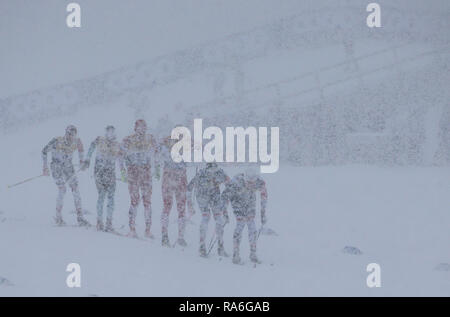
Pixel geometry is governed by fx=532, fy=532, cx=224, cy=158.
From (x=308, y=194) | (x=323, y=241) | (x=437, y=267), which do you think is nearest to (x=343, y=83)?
(x=308, y=194)

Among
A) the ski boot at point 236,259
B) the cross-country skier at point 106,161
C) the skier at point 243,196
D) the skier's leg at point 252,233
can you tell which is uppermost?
the cross-country skier at point 106,161

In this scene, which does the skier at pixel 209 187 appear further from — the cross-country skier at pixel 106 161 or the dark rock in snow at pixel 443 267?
the dark rock in snow at pixel 443 267

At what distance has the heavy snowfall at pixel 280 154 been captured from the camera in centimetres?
652

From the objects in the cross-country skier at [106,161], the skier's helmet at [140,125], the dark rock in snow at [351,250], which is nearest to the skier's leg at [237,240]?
the skier's helmet at [140,125]

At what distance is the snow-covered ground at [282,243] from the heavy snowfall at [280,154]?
0.04 m

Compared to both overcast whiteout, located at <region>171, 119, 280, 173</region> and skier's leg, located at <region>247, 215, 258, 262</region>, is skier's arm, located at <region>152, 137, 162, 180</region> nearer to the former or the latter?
skier's leg, located at <region>247, 215, 258, 262</region>

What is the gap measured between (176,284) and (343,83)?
42.8 ft

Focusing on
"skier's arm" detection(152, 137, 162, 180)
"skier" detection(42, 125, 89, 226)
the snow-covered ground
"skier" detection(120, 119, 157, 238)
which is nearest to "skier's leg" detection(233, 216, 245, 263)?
the snow-covered ground

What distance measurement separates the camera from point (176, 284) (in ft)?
19.1

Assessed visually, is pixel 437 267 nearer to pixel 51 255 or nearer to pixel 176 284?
pixel 176 284

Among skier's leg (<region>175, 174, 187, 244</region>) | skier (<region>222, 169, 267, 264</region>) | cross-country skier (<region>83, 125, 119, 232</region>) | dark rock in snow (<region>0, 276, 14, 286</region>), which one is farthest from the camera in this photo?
skier's leg (<region>175, 174, 187, 244</region>)

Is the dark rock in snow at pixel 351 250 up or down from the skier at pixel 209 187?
down

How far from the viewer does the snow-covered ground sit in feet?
19.2

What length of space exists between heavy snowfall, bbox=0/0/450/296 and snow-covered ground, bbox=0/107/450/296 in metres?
0.04
